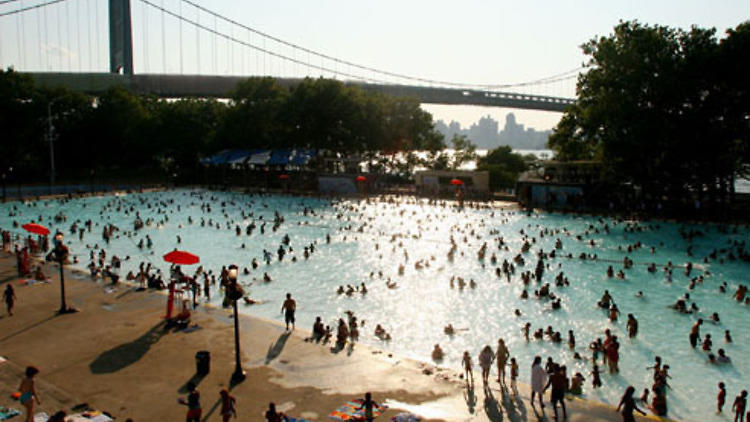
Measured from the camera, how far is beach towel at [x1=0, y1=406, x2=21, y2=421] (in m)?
11.5

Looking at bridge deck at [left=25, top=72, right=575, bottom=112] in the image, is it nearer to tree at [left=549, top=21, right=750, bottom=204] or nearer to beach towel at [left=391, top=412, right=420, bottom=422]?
tree at [left=549, top=21, right=750, bottom=204]

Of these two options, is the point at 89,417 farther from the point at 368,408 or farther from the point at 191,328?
the point at 191,328

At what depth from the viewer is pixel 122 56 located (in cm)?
10575

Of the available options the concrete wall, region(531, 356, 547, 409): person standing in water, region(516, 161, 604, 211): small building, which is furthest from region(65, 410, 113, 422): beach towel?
the concrete wall

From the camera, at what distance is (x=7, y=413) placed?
459 inches

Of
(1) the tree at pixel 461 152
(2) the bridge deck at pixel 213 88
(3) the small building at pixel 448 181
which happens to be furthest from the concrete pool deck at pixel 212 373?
(2) the bridge deck at pixel 213 88


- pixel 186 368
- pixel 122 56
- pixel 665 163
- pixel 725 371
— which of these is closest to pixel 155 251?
pixel 186 368

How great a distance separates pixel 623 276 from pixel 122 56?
105 metres

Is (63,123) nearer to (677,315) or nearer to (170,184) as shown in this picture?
(170,184)

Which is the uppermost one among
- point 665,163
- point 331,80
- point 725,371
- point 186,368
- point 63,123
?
point 331,80

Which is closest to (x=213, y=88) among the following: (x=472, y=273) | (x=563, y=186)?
(x=563, y=186)

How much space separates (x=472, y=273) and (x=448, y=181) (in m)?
34.5

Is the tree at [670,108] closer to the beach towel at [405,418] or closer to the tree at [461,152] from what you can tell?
the beach towel at [405,418]

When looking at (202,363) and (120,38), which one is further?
(120,38)
